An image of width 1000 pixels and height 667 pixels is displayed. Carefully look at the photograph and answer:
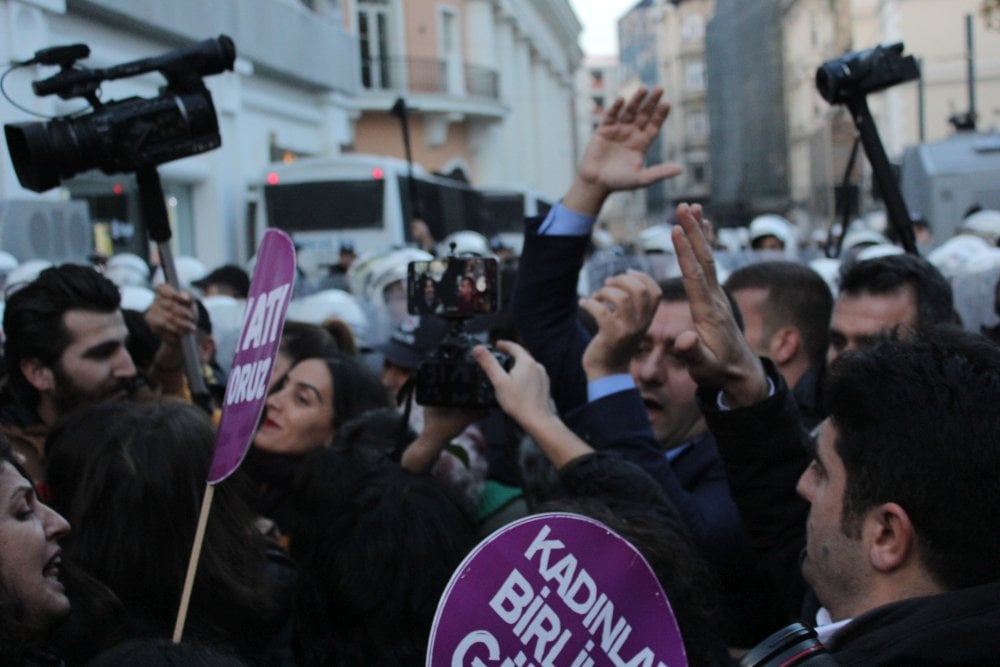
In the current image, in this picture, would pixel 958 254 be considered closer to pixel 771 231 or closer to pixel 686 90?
pixel 771 231

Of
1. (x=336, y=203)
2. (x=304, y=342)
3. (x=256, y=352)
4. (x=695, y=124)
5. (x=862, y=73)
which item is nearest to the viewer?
(x=256, y=352)

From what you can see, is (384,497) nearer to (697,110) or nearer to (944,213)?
(944,213)

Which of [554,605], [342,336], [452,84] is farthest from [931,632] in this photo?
[452,84]

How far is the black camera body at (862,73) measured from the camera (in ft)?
14.9

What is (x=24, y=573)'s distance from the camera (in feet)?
7.77

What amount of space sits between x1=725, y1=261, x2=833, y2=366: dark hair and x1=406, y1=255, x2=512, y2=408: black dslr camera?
146 centimetres

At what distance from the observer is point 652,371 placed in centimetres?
375

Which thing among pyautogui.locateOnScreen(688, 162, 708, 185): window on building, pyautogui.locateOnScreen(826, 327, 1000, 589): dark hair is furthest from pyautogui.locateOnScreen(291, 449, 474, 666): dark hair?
pyautogui.locateOnScreen(688, 162, 708, 185): window on building

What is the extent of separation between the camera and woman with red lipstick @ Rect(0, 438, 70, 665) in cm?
230

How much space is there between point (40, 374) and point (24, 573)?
1824mm

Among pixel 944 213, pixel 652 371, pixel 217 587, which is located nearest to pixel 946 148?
pixel 944 213

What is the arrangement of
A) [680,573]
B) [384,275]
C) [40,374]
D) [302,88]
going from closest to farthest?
[680,573]
[40,374]
[384,275]
[302,88]

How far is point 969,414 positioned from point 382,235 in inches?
733

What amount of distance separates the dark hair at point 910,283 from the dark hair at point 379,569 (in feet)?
4.87
